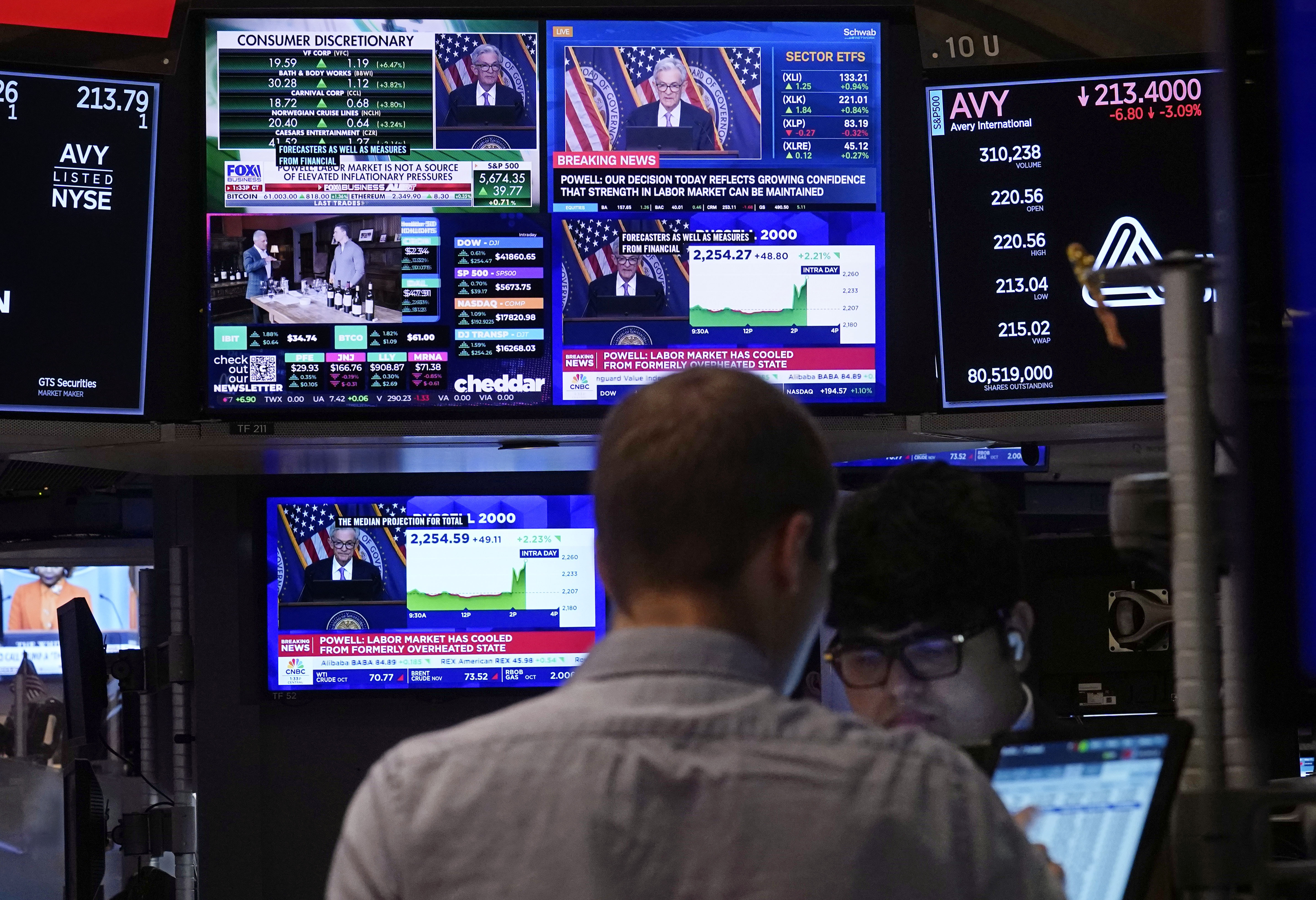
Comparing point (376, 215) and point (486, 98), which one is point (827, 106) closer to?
point (486, 98)

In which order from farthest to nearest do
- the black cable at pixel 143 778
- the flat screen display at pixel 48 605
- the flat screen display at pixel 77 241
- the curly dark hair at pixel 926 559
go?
the flat screen display at pixel 48 605 < the black cable at pixel 143 778 < the flat screen display at pixel 77 241 < the curly dark hair at pixel 926 559

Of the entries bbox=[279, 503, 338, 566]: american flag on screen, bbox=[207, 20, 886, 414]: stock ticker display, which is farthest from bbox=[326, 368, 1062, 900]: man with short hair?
bbox=[279, 503, 338, 566]: american flag on screen

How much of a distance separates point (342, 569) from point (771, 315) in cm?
150

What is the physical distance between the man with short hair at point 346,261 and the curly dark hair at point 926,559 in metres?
1.89

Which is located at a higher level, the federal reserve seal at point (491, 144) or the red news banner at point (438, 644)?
the federal reserve seal at point (491, 144)

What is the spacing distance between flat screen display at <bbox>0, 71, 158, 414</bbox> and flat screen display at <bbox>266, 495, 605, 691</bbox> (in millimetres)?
924

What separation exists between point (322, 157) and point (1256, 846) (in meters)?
2.66

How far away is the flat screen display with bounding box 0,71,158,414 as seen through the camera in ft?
10.7

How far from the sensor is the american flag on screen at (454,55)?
342 centimetres

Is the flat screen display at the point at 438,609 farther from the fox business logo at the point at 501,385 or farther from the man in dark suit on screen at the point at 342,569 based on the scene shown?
the fox business logo at the point at 501,385

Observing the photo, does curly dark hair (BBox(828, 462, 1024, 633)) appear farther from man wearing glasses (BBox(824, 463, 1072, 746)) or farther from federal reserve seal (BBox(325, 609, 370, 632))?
federal reserve seal (BBox(325, 609, 370, 632))

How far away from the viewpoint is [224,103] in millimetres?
3406

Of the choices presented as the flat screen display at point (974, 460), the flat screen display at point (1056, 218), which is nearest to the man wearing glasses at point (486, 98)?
the flat screen display at point (1056, 218)

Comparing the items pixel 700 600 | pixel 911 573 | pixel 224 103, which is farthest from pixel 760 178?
pixel 700 600
